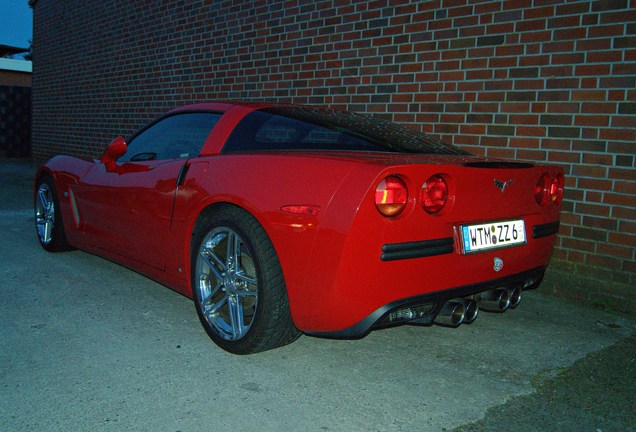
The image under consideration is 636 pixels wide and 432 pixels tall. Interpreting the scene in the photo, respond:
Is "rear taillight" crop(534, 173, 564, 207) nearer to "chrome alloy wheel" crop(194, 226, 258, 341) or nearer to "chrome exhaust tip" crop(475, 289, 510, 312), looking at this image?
"chrome exhaust tip" crop(475, 289, 510, 312)

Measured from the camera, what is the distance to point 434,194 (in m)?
2.76

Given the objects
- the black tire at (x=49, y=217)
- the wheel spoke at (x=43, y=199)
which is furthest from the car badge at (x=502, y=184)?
the wheel spoke at (x=43, y=199)

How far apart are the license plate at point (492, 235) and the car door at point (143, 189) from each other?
5.24 feet

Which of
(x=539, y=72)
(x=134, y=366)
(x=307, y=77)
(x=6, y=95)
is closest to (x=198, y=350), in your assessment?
(x=134, y=366)

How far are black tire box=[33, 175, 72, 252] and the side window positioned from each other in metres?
1.05

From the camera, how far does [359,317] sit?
2.65 metres

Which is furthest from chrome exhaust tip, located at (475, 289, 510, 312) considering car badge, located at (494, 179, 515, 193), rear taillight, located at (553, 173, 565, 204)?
rear taillight, located at (553, 173, 565, 204)

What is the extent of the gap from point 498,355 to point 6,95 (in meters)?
16.2

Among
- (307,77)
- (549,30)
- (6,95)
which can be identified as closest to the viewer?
(549,30)

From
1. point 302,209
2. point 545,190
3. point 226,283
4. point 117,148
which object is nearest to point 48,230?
point 117,148

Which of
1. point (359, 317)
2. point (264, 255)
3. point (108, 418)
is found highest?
point (264, 255)

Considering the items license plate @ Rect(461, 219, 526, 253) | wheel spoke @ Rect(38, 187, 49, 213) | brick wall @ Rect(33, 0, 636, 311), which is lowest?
wheel spoke @ Rect(38, 187, 49, 213)

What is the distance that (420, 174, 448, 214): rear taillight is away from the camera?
272 centimetres

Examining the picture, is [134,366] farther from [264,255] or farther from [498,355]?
[498,355]
